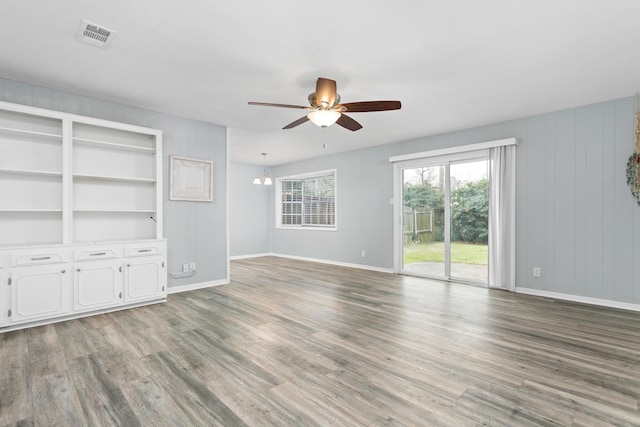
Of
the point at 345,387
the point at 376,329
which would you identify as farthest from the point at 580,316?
the point at 345,387

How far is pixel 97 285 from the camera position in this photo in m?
3.57

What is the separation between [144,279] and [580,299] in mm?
5774

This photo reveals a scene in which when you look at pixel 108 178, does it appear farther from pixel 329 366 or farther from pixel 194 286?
pixel 329 366

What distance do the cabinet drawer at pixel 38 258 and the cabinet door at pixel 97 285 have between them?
0.17m

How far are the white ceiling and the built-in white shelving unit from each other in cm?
51

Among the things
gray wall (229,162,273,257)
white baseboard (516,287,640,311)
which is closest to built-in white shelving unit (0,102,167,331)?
gray wall (229,162,273,257)

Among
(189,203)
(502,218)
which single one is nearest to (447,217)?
(502,218)

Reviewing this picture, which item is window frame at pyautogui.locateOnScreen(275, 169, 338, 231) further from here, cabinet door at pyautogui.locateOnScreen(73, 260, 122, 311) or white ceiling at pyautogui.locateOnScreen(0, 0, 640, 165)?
cabinet door at pyautogui.locateOnScreen(73, 260, 122, 311)

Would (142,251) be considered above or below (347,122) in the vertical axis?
below

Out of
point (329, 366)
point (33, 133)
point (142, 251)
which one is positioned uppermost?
point (33, 133)

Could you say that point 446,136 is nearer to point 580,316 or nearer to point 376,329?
point 580,316

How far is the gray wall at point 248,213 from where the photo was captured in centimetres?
827

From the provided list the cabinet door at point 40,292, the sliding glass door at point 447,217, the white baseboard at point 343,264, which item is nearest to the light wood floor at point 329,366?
the cabinet door at point 40,292

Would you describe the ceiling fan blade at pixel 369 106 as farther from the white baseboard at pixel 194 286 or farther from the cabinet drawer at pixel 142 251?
the white baseboard at pixel 194 286
